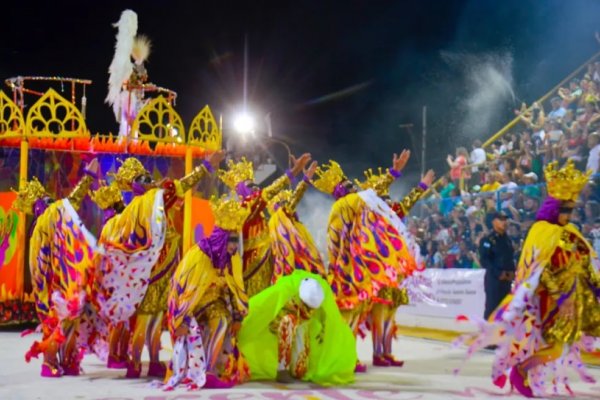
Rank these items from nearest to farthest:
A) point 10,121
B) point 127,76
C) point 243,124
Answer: point 10,121
point 127,76
point 243,124

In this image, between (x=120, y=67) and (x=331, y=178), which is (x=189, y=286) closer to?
(x=331, y=178)

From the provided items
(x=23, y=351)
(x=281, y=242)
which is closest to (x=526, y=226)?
(x=281, y=242)

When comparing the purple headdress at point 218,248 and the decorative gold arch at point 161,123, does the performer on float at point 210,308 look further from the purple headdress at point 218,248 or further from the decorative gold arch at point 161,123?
the decorative gold arch at point 161,123

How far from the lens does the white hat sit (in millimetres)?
6652

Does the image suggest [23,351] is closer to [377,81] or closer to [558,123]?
[558,123]

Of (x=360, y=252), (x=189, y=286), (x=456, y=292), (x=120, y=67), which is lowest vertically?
(x=456, y=292)

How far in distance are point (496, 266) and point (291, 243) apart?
10.4ft

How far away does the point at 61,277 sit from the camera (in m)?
7.21

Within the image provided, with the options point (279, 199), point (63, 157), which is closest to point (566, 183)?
point (279, 199)

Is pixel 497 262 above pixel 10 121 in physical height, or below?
below

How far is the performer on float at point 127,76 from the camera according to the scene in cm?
1226

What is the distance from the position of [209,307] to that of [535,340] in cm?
253

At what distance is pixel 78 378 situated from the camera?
698 centimetres

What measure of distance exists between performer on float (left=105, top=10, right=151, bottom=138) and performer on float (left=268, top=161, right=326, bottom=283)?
199 inches
